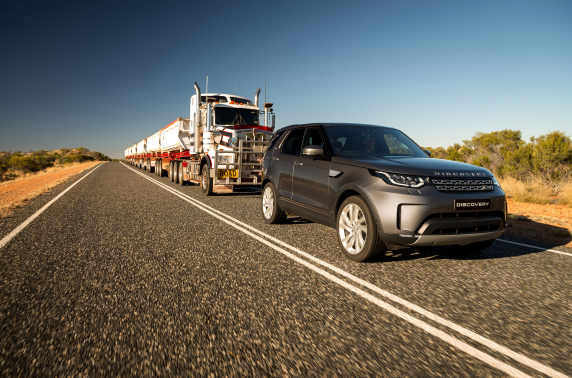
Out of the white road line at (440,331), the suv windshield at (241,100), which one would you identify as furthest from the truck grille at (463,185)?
the suv windshield at (241,100)

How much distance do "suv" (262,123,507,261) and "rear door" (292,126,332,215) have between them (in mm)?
15

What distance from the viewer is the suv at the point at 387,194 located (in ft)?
13.0

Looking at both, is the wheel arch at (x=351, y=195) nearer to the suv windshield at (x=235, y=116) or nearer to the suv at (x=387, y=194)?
the suv at (x=387, y=194)

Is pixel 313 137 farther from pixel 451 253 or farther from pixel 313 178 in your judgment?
pixel 451 253

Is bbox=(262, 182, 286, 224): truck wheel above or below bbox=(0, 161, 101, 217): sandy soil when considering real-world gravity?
above

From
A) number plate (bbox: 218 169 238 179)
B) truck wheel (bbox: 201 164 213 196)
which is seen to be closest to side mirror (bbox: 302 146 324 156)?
number plate (bbox: 218 169 238 179)

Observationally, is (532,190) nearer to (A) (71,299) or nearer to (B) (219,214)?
(B) (219,214)

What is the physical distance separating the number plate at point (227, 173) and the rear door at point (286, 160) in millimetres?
5085

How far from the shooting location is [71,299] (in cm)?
328

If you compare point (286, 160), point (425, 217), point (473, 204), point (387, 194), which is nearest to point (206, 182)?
point (286, 160)

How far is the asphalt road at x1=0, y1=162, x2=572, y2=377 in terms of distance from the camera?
Result: 2.31 m

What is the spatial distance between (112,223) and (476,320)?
6577mm

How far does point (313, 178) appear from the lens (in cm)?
549

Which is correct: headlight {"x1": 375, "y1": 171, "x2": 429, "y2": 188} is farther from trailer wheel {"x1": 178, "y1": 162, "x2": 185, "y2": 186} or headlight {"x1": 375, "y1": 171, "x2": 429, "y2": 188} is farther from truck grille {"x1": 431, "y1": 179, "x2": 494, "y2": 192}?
trailer wheel {"x1": 178, "y1": 162, "x2": 185, "y2": 186}
